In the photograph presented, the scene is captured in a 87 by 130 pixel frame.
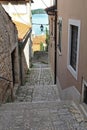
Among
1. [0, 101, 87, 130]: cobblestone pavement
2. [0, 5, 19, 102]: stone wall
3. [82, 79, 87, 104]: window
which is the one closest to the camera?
[0, 101, 87, 130]: cobblestone pavement

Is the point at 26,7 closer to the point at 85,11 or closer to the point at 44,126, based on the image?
the point at 85,11

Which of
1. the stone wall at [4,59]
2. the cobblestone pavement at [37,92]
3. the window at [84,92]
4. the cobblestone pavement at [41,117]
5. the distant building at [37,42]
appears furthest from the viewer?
the distant building at [37,42]

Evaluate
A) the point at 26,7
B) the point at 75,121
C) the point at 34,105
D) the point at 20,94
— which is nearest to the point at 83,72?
the point at 75,121

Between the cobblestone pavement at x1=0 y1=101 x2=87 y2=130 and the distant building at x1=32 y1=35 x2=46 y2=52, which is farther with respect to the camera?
the distant building at x1=32 y1=35 x2=46 y2=52

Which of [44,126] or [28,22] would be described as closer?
[44,126]

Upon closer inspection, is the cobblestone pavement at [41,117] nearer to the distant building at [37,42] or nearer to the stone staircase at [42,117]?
the stone staircase at [42,117]

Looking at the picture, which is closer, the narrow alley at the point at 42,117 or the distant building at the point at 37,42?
the narrow alley at the point at 42,117

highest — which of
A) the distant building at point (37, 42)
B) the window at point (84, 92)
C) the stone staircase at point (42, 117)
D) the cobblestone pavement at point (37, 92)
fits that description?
the window at point (84, 92)

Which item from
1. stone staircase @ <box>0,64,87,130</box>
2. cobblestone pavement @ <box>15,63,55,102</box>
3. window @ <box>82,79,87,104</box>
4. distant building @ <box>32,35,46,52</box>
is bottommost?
distant building @ <box>32,35,46,52</box>

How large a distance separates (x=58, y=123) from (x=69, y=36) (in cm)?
363

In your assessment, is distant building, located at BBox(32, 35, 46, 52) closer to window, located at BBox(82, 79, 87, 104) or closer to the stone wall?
the stone wall

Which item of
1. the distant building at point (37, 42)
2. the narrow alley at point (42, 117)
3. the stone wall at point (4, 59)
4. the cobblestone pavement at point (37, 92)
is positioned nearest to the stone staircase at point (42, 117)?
the narrow alley at point (42, 117)

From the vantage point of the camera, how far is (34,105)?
589cm

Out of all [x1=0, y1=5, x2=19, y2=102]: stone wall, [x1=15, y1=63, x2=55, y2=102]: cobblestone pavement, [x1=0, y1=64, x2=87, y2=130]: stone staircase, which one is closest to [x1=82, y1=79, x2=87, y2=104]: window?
[x1=0, y1=64, x2=87, y2=130]: stone staircase
